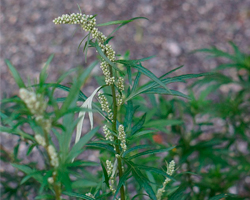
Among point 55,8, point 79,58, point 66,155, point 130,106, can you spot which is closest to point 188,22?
point 79,58

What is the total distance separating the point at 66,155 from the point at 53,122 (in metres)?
0.10

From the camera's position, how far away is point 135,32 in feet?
13.9

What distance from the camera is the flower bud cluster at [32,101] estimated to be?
0.71 meters

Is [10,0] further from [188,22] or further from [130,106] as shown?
[130,106]

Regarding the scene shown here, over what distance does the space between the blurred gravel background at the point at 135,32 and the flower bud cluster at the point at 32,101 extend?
3.03m

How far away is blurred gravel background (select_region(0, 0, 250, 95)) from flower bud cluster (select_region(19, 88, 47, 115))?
3031 millimetres

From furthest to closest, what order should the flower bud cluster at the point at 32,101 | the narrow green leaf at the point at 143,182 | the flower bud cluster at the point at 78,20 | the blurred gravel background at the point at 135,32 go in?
the blurred gravel background at the point at 135,32 < the narrow green leaf at the point at 143,182 < the flower bud cluster at the point at 78,20 < the flower bud cluster at the point at 32,101

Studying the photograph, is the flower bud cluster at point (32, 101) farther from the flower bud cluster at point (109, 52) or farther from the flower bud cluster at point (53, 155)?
the flower bud cluster at point (109, 52)

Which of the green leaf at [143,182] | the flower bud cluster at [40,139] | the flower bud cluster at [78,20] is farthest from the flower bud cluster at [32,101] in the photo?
the green leaf at [143,182]

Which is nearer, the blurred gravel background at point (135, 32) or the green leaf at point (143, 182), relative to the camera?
the green leaf at point (143, 182)

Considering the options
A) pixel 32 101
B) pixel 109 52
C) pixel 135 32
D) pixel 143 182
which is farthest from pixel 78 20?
pixel 135 32

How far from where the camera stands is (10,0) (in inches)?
184

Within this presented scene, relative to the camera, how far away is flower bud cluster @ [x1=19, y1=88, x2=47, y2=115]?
0.71m

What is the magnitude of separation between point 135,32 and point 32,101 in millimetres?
3628
